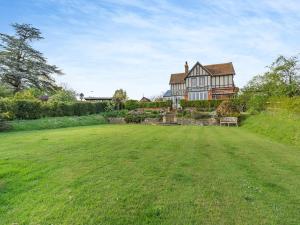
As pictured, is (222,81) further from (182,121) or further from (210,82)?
(182,121)

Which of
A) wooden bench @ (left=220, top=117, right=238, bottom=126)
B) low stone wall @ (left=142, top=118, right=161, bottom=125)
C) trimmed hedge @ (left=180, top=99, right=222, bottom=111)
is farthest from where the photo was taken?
trimmed hedge @ (left=180, top=99, right=222, bottom=111)

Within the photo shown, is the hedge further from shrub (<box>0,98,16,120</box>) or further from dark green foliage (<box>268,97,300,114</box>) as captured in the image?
dark green foliage (<box>268,97,300,114</box>)

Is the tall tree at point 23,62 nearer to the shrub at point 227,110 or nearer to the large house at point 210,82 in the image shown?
the large house at point 210,82

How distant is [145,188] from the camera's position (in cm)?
514

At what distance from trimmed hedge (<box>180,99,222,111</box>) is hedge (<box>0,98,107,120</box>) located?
13.4 meters

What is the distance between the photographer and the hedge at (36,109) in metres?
19.6

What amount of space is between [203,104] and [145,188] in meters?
30.8

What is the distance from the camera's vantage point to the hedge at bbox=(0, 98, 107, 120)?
19.6 meters

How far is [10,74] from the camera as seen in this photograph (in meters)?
35.0

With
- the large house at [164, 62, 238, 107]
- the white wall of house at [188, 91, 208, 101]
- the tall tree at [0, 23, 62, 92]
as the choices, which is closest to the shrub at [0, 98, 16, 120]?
the tall tree at [0, 23, 62, 92]

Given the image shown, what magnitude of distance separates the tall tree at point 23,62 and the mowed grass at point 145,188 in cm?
3104

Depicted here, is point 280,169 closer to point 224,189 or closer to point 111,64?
point 224,189

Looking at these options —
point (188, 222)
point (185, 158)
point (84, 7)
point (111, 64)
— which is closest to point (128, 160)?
point (185, 158)

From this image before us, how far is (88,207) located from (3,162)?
400cm
